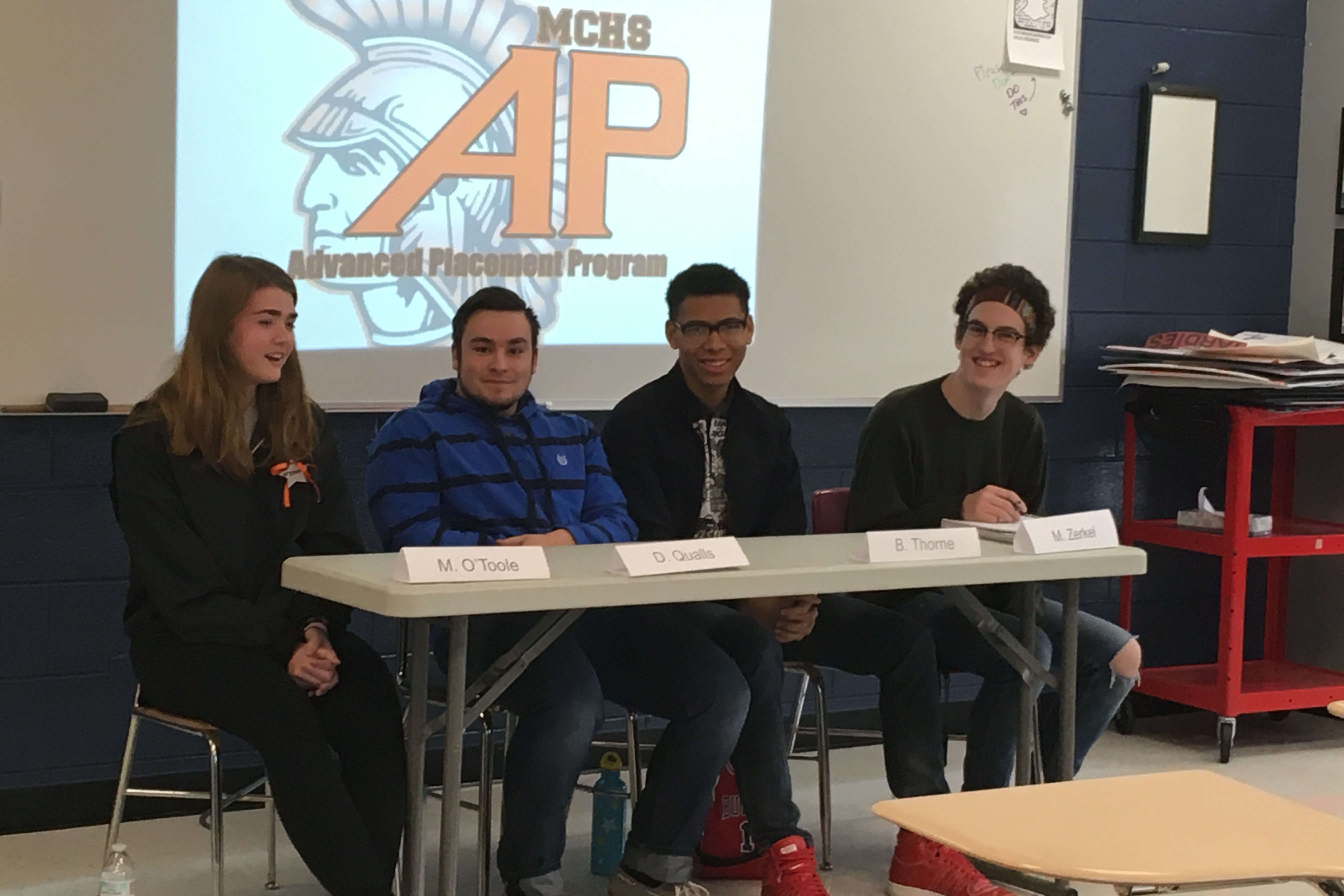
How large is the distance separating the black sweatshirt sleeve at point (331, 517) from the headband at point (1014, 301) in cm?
133

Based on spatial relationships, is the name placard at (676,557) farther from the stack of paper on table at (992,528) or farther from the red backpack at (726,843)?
the red backpack at (726,843)

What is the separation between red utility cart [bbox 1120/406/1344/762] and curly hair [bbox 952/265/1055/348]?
1.04 m

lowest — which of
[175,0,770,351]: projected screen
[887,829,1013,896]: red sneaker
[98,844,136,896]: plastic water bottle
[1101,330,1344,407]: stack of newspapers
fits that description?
[887,829,1013,896]: red sneaker

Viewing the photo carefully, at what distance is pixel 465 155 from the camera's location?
11.6 ft

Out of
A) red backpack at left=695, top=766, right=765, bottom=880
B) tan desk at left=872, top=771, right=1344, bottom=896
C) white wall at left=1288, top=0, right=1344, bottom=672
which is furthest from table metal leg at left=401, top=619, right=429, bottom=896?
white wall at left=1288, top=0, right=1344, bottom=672

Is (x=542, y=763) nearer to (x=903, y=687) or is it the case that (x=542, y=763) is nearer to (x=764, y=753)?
(x=764, y=753)

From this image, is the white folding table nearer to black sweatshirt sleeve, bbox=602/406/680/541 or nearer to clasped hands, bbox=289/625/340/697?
clasped hands, bbox=289/625/340/697

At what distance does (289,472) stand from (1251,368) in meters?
2.49

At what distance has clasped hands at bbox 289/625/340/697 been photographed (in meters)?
2.53

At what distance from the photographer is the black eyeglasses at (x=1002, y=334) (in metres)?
3.20

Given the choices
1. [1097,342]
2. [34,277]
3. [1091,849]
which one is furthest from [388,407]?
[1091,849]

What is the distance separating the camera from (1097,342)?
4.40m

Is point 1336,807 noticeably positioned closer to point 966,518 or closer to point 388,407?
point 966,518

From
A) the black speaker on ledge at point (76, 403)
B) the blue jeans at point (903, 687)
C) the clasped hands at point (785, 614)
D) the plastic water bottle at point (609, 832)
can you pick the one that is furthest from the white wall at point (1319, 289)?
the black speaker on ledge at point (76, 403)
